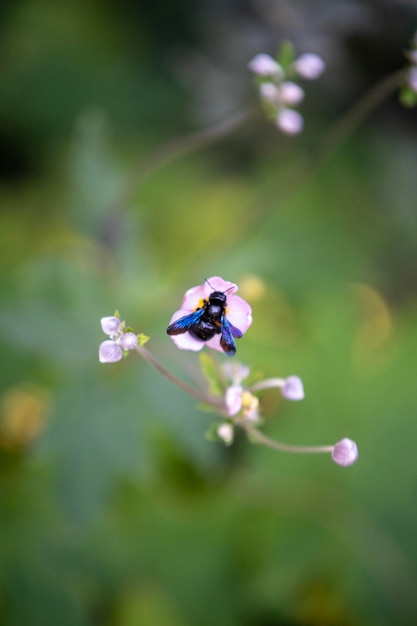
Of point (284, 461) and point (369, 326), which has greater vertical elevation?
point (369, 326)

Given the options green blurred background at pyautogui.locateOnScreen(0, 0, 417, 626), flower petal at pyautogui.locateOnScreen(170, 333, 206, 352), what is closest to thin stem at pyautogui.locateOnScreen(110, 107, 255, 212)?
green blurred background at pyautogui.locateOnScreen(0, 0, 417, 626)

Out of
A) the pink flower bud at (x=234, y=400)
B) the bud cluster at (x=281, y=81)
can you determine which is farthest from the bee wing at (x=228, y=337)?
the bud cluster at (x=281, y=81)

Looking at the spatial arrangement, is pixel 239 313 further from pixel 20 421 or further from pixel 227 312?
pixel 20 421

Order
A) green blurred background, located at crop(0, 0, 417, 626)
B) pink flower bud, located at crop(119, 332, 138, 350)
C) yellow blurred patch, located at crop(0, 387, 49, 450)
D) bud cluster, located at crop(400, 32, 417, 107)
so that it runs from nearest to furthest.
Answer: pink flower bud, located at crop(119, 332, 138, 350) → bud cluster, located at crop(400, 32, 417, 107) → green blurred background, located at crop(0, 0, 417, 626) → yellow blurred patch, located at crop(0, 387, 49, 450)

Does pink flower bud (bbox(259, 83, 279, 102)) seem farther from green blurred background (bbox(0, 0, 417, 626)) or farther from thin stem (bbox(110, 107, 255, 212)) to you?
green blurred background (bbox(0, 0, 417, 626))

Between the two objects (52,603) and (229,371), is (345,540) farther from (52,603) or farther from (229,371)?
(229,371)

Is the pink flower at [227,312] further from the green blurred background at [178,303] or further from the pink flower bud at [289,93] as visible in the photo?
the pink flower bud at [289,93]

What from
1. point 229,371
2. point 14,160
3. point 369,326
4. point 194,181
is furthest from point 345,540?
point 14,160
